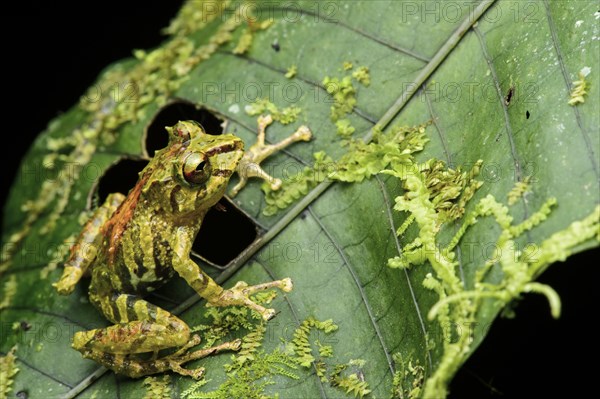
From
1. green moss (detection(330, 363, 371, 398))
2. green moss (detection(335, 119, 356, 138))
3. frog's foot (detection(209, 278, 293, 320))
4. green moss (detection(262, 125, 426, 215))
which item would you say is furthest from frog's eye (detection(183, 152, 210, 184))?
green moss (detection(330, 363, 371, 398))

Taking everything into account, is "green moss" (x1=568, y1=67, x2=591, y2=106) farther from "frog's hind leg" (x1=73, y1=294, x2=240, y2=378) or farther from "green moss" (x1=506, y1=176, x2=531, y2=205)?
"frog's hind leg" (x1=73, y1=294, x2=240, y2=378)

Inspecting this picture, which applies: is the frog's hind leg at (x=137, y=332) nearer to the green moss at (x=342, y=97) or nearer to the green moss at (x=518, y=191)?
the green moss at (x=342, y=97)

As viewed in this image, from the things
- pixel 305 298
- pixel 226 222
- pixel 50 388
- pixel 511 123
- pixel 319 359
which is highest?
pixel 511 123

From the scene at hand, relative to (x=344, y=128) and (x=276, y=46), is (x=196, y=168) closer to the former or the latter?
(x=344, y=128)

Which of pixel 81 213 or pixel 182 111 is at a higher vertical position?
pixel 182 111

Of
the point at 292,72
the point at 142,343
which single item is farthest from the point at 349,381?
the point at 292,72

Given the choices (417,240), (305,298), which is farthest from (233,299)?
(417,240)

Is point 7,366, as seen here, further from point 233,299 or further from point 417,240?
point 417,240

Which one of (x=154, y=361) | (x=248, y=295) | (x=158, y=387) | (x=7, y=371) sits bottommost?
(x=7, y=371)
